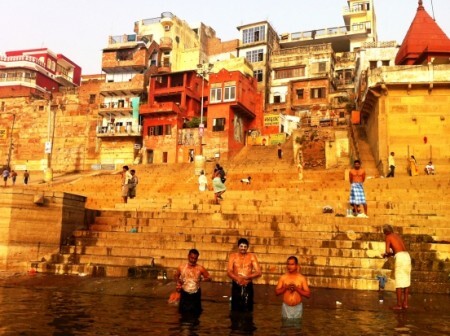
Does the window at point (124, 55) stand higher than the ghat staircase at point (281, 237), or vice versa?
the window at point (124, 55)

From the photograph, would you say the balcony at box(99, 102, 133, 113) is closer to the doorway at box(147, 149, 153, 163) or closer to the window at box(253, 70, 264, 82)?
the doorway at box(147, 149, 153, 163)

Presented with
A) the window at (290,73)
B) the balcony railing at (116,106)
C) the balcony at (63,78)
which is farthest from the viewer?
the balcony at (63,78)

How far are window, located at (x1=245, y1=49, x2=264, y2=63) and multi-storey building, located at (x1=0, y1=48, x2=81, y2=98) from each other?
23.2m

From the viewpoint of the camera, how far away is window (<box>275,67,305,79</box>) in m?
47.6

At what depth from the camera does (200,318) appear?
18.7 ft

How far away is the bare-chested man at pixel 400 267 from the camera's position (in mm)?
6602

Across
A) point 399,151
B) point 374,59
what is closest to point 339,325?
point 399,151

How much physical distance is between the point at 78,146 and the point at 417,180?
3854 cm

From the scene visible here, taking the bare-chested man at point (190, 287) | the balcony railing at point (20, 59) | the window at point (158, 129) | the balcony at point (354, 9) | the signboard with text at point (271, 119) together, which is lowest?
the bare-chested man at point (190, 287)

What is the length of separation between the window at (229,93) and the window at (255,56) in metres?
11.0

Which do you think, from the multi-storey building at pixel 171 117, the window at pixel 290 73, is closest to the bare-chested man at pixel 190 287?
the multi-storey building at pixel 171 117

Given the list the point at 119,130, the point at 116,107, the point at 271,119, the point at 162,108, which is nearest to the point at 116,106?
the point at 116,107

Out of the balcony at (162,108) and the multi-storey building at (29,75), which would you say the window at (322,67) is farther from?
the multi-storey building at (29,75)

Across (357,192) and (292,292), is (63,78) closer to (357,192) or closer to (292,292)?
(357,192)
